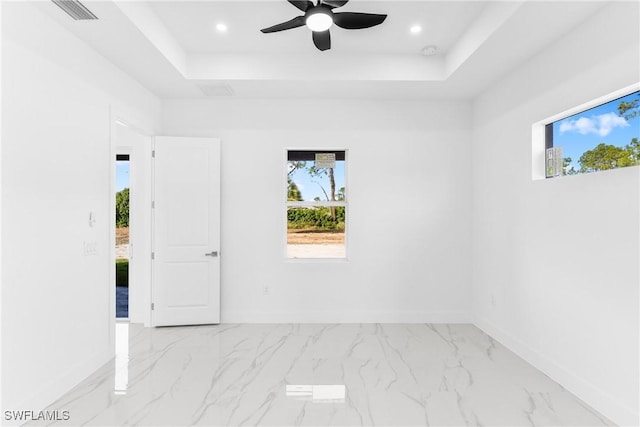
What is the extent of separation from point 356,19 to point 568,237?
7.49 ft

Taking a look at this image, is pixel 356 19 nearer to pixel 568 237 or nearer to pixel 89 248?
pixel 568 237

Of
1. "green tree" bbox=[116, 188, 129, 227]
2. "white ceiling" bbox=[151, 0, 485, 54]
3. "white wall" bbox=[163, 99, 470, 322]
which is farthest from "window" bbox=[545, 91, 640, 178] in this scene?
"green tree" bbox=[116, 188, 129, 227]

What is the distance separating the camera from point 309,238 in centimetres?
453

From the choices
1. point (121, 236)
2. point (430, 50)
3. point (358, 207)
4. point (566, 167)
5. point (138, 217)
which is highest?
point (430, 50)

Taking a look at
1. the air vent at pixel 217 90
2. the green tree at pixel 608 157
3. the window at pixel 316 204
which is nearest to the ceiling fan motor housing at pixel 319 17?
the air vent at pixel 217 90

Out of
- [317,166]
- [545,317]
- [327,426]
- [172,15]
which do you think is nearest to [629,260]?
[545,317]

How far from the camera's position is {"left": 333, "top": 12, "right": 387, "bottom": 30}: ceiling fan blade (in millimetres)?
2490

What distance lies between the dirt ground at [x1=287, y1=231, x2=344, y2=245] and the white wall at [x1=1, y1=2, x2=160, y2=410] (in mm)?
2046

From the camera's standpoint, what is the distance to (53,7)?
7.66ft

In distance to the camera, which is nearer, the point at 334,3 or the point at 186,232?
the point at 334,3

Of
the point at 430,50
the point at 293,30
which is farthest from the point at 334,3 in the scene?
the point at 430,50

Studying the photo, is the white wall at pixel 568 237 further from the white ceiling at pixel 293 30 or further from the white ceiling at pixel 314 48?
the white ceiling at pixel 293 30

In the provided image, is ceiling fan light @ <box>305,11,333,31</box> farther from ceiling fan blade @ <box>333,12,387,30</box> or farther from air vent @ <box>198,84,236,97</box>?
air vent @ <box>198,84,236,97</box>

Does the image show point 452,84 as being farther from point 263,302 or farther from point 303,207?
point 263,302
